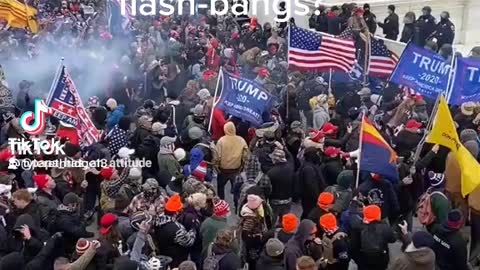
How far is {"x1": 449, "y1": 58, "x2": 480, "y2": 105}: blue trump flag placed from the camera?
38.1 feet

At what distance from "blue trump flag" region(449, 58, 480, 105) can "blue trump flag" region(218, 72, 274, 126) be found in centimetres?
254

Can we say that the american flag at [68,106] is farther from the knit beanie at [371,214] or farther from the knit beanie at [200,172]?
the knit beanie at [371,214]

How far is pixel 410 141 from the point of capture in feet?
37.2

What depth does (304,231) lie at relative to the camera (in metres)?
8.26

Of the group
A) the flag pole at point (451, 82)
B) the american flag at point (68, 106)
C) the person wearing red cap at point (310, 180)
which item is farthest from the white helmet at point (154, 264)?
the flag pole at point (451, 82)

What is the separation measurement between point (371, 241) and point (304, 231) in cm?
75

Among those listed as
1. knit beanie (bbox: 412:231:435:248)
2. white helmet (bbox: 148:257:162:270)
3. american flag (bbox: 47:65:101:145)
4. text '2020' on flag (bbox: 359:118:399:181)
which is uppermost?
american flag (bbox: 47:65:101:145)

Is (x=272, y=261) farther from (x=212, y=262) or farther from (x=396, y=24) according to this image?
(x=396, y=24)

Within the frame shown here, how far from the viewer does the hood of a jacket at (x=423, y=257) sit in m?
7.80

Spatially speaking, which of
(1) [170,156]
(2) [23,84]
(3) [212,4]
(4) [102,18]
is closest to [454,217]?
(1) [170,156]

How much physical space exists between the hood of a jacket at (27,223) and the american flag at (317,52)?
6190 millimetres

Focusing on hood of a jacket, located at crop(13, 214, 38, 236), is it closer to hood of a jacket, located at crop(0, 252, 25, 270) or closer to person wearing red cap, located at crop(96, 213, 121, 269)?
hood of a jacket, located at crop(0, 252, 25, 270)

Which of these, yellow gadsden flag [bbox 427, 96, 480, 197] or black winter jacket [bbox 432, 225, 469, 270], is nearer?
black winter jacket [bbox 432, 225, 469, 270]

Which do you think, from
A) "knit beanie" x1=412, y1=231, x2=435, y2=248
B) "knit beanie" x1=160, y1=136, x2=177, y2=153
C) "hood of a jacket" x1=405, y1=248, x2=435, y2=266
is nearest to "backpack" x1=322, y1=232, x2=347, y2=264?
"knit beanie" x1=412, y1=231, x2=435, y2=248
